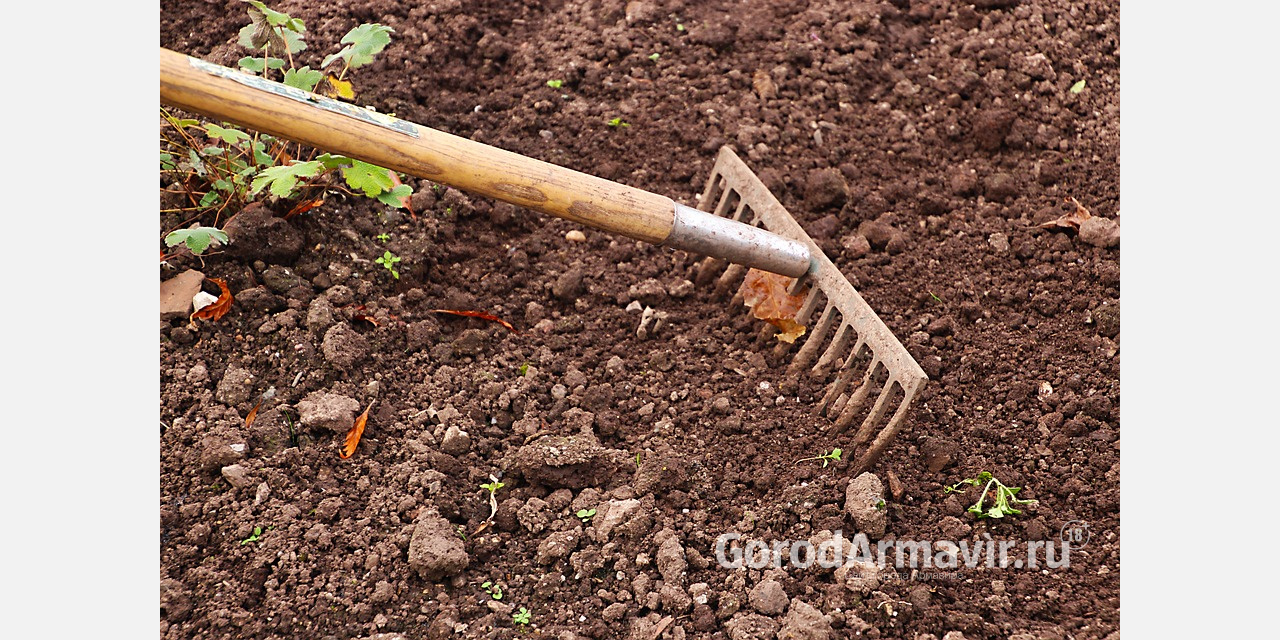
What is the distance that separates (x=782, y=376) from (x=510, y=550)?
1.05m

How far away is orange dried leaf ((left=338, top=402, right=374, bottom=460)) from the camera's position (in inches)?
103

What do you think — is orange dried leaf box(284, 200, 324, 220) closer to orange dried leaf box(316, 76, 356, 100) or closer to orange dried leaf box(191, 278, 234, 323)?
orange dried leaf box(191, 278, 234, 323)

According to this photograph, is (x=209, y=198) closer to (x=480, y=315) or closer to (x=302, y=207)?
(x=302, y=207)

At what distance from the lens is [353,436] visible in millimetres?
2637

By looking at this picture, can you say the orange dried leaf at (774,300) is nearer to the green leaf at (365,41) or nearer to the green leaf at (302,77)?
the green leaf at (365,41)

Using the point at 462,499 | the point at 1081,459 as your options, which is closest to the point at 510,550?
the point at 462,499

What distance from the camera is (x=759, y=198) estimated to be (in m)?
3.17

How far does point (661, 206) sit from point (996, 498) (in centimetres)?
125

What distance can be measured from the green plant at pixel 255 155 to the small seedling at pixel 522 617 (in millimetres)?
1197

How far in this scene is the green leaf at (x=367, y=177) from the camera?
2.52m

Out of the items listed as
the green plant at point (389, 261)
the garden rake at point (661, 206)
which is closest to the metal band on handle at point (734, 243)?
the garden rake at point (661, 206)

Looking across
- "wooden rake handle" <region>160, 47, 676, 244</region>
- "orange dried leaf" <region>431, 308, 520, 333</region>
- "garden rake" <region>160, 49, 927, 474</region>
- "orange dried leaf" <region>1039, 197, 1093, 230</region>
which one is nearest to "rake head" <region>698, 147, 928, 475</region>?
"garden rake" <region>160, 49, 927, 474</region>

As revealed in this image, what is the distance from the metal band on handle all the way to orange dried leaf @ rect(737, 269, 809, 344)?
0.17m

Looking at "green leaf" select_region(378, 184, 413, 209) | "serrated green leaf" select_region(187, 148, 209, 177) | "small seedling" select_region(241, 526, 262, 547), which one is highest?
"green leaf" select_region(378, 184, 413, 209)
